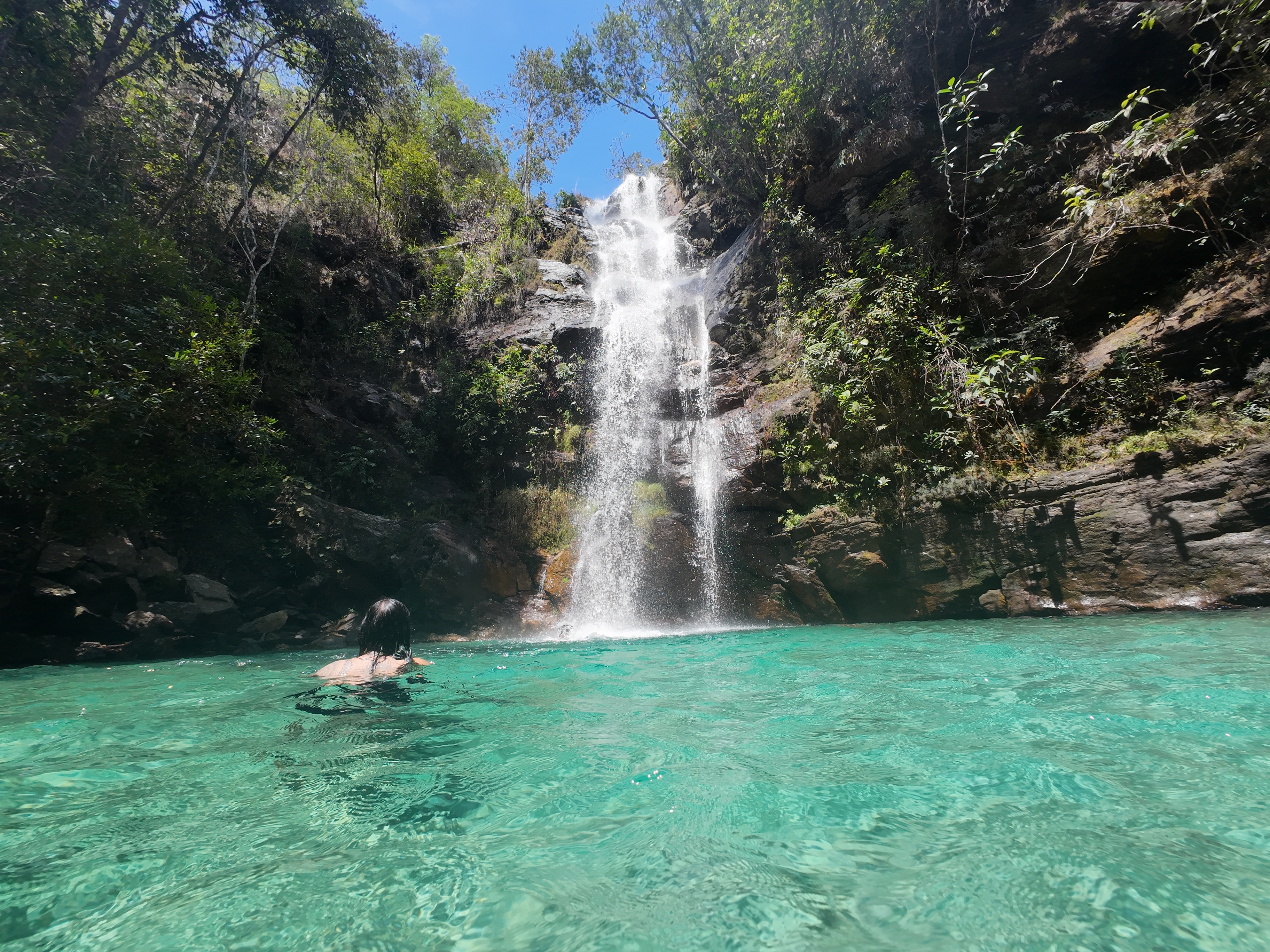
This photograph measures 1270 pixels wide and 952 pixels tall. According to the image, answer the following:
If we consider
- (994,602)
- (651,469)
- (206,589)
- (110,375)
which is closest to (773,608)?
(994,602)

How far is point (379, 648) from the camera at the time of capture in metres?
4.55

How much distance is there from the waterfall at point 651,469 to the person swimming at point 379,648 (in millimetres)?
5640

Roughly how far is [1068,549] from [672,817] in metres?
7.14

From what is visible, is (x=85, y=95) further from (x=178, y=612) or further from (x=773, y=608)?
(x=773, y=608)

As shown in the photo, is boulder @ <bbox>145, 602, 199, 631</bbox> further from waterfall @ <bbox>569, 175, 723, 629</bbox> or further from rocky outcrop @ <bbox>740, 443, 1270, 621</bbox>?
rocky outcrop @ <bbox>740, 443, 1270, 621</bbox>

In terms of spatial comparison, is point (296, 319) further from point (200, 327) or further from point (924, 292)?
point (924, 292)

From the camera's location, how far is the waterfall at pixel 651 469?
10.2 metres

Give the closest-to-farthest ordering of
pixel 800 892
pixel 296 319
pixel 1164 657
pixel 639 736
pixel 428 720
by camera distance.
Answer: pixel 800 892 < pixel 639 736 < pixel 428 720 < pixel 1164 657 < pixel 296 319

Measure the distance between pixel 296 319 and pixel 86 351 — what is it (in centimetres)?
735

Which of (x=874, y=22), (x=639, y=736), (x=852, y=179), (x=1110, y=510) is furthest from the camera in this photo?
(x=852, y=179)

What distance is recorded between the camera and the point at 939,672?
430cm

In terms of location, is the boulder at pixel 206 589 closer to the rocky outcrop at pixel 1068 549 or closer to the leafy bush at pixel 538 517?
the leafy bush at pixel 538 517

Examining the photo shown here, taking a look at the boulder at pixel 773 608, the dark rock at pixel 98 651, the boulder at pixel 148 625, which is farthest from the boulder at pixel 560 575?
the dark rock at pixel 98 651

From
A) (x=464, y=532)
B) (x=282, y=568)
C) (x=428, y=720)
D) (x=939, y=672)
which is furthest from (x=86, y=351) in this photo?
(x=939, y=672)
